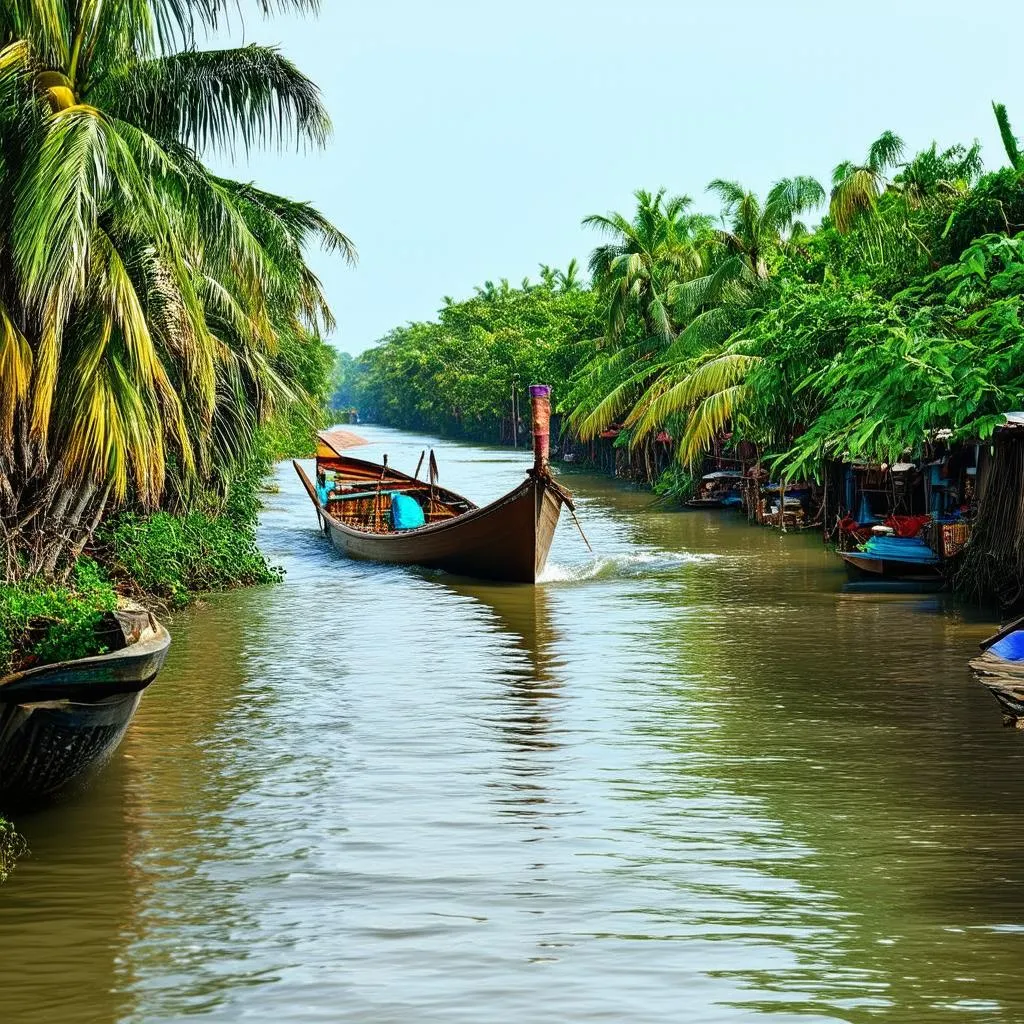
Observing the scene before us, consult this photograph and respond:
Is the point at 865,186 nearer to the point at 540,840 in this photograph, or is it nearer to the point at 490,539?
the point at 490,539

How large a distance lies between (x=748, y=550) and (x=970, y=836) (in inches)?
729

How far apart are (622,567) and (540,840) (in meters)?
15.8

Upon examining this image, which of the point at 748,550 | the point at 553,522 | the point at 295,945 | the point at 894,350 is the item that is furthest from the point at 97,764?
the point at 748,550

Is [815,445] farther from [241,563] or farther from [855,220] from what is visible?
[855,220]

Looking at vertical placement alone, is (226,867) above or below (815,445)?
below

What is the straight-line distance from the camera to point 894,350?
16.8 m

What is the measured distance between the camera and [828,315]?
21094 mm

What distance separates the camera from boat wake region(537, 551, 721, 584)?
23.1 m

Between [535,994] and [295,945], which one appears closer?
[535,994]

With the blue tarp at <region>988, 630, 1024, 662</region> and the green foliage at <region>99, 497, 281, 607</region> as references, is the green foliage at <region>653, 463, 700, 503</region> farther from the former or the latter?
the blue tarp at <region>988, 630, 1024, 662</region>

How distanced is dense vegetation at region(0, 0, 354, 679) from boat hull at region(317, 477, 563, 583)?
376cm

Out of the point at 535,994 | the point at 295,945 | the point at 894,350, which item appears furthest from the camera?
the point at 894,350

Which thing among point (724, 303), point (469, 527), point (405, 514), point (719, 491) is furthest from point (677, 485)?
point (469, 527)

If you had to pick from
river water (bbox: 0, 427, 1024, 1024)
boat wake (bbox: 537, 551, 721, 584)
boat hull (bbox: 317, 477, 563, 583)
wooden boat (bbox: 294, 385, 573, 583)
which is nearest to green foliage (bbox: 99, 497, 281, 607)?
river water (bbox: 0, 427, 1024, 1024)
